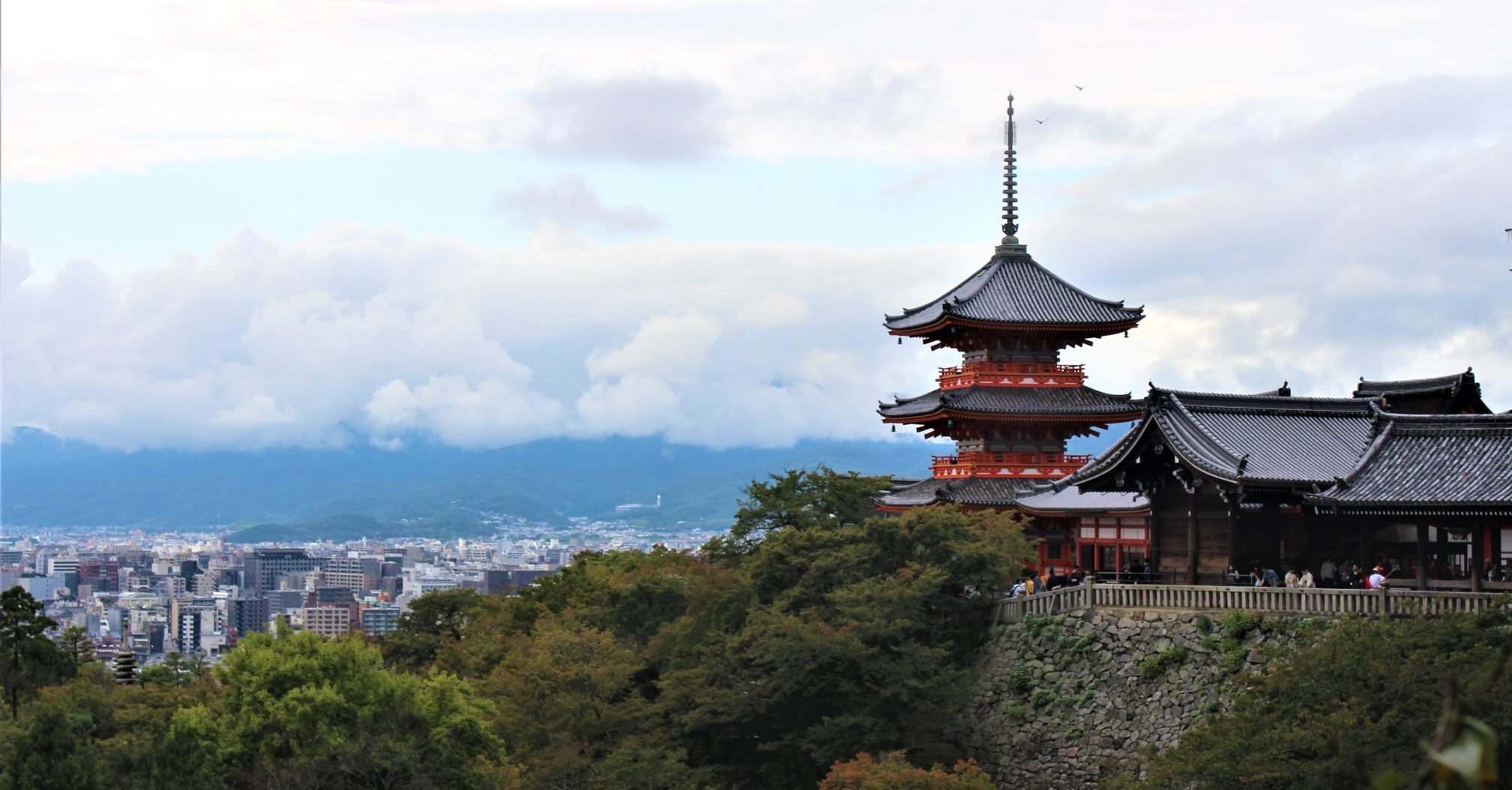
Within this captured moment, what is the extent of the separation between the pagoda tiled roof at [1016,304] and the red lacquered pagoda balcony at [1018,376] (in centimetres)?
162

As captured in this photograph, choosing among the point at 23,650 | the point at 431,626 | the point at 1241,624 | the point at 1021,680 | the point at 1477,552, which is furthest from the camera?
the point at 431,626

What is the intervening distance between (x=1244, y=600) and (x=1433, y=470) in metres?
4.40

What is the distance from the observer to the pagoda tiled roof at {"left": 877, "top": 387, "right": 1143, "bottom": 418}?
1873 inches

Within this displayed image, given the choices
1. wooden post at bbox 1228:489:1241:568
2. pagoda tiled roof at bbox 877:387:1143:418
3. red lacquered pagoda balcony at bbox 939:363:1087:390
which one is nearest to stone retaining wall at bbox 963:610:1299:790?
wooden post at bbox 1228:489:1241:568

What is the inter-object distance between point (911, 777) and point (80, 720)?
2534 centimetres

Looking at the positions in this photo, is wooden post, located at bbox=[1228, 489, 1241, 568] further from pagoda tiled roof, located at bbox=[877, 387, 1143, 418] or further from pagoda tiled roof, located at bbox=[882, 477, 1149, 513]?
pagoda tiled roof, located at bbox=[877, 387, 1143, 418]

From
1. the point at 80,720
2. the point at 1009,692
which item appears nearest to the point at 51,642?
the point at 80,720

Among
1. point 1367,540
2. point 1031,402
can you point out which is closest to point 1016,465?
point 1031,402

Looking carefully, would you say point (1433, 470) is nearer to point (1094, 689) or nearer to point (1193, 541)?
point (1193, 541)

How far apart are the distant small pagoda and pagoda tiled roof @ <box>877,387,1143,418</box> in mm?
38

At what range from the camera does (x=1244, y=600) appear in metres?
31.5

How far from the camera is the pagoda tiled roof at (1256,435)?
108 ft

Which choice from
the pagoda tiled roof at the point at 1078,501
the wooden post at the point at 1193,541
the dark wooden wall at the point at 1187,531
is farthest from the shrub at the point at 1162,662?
the pagoda tiled roof at the point at 1078,501

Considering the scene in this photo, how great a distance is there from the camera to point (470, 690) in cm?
3700
